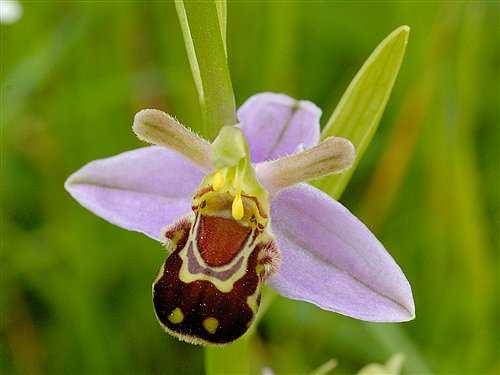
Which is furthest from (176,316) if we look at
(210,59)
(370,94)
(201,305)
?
(370,94)

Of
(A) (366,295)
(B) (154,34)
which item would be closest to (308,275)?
(A) (366,295)

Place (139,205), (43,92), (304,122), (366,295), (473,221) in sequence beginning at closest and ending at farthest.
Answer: (366,295) < (139,205) < (304,122) < (473,221) < (43,92)

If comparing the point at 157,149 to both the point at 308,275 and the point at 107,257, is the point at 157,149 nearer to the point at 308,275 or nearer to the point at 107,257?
the point at 308,275

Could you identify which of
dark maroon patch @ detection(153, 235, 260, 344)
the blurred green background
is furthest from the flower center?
the blurred green background

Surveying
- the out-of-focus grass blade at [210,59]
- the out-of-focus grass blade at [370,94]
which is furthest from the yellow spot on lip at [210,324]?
the out-of-focus grass blade at [370,94]

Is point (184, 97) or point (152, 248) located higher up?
point (184, 97)

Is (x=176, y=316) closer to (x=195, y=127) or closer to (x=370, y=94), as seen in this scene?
(x=370, y=94)

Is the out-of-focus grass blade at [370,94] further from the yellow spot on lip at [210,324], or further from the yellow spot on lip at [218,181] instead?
the yellow spot on lip at [210,324]
